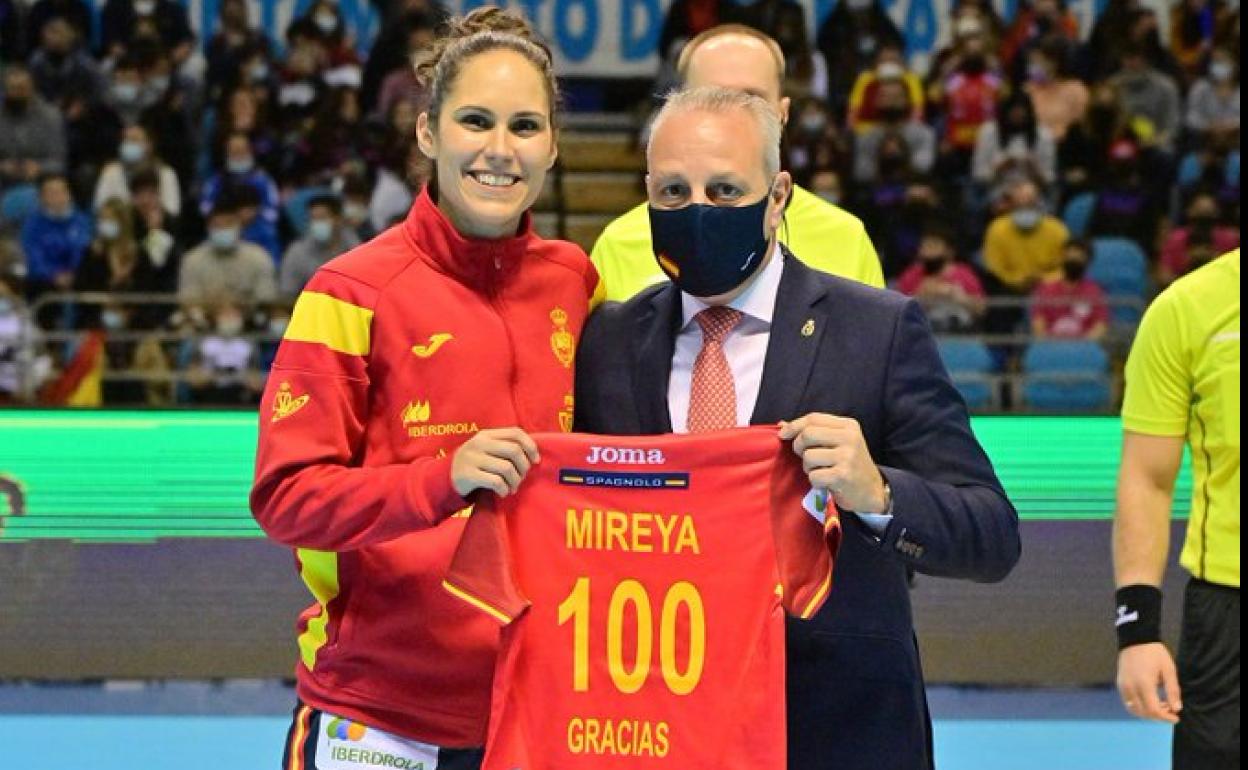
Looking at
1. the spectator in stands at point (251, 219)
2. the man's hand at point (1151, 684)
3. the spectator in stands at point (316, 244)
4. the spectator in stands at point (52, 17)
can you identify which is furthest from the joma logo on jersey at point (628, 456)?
the spectator in stands at point (52, 17)

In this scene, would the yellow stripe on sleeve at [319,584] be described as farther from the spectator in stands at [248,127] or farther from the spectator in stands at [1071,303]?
the spectator in stands at [248,127]

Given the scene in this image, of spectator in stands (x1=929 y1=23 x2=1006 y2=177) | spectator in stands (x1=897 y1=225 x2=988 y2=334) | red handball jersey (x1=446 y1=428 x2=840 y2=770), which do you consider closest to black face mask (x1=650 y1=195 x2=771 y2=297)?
red handball jersey (x1=446 y1=428 x2=840 y2=770)

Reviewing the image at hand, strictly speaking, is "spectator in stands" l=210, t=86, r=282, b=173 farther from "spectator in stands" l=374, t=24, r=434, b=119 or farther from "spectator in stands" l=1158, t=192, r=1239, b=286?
"spectator in stands" l=1158, t=192, r=1239, b=286

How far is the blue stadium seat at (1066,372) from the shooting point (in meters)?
11.5

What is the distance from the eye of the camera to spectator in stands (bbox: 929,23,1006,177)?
47.3ft

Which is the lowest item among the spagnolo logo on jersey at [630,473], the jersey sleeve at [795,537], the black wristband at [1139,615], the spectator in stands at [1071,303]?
the spectator in stands at [1071,303]

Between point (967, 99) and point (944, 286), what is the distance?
2764 mm

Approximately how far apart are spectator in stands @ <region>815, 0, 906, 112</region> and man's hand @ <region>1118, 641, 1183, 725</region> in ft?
35.2

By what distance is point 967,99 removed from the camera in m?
14.6

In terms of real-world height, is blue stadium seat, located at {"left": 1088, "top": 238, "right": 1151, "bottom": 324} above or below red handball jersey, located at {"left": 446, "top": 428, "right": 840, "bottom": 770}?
below

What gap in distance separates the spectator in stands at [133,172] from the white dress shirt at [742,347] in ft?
33.5

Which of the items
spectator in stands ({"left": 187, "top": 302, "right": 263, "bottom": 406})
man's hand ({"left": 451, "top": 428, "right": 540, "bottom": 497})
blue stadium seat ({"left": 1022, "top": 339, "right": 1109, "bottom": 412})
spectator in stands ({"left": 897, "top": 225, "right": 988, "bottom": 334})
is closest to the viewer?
man's hand ({"left": 451, "top": 428, "right": 540, "bottom": 497})

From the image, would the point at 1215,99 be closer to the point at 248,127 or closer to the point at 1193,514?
the point at 248,127

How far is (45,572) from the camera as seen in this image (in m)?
7.94
